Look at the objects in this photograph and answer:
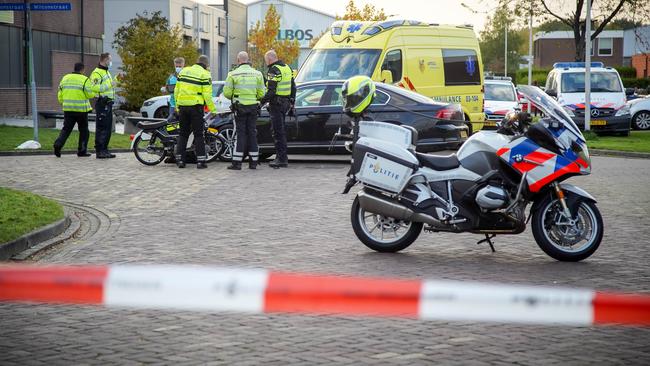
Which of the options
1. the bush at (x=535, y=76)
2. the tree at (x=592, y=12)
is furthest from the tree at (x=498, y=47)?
the tree at (x=592, y=12)

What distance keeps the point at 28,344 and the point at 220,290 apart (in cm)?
265

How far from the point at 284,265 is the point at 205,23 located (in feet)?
201

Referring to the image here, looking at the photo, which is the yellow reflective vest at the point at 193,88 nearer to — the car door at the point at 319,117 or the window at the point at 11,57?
the car door at the point at 319,117

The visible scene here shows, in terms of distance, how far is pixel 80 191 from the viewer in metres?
14.1

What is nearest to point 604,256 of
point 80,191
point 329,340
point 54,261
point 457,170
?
point 457,170

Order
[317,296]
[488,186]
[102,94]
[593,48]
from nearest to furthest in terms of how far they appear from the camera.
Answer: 1. [317,296]
2. [488,186]
3. [102,94]
4. [593,48]

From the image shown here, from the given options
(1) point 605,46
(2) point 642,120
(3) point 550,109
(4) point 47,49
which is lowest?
(2) point 642,120

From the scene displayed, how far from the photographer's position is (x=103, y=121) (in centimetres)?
1945

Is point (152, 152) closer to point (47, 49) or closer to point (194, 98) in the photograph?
point (194, 98)

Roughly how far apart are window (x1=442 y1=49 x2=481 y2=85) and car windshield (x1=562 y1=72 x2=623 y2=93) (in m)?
7.89

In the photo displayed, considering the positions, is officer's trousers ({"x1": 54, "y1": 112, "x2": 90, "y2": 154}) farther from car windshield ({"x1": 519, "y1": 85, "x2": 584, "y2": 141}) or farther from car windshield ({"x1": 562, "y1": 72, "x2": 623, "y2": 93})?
car windshield ({"x1": 562, "y1": 72, "x2": 623, "y2": 93})

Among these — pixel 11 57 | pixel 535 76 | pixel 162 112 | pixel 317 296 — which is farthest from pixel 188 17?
pixel 317 296

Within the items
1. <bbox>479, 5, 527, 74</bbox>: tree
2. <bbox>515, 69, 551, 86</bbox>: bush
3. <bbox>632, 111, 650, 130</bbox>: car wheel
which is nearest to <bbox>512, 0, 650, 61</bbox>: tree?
<bbox>632, 111, 650, 130</bbox>: car wheel

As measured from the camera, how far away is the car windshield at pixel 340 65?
841 inches
